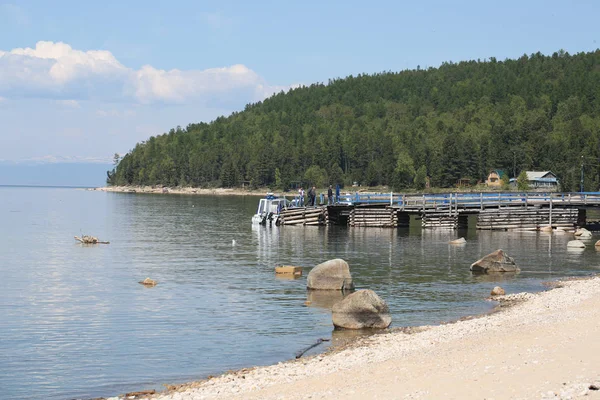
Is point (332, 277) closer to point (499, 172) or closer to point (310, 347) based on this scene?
point (310, 347)

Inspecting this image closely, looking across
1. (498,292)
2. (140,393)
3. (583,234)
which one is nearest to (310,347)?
(140,393)

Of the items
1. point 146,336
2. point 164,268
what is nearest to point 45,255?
point 164,268

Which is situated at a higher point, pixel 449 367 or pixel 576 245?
pixel 449 367

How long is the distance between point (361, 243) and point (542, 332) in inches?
1534

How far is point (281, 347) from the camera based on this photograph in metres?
23.2

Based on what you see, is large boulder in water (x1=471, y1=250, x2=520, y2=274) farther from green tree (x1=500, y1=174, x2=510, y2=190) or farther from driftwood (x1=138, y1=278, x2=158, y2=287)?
green tree (x1=500, y1=174, x2=510, y2=190)

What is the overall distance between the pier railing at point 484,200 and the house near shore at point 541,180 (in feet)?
332

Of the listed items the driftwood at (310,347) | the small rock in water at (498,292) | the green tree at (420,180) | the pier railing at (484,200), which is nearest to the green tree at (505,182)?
the green tree at (420,180)

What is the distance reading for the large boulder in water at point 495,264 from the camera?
132ft

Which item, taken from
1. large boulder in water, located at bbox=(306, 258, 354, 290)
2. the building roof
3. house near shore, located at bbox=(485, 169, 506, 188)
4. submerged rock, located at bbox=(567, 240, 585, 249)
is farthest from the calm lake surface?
the building roof

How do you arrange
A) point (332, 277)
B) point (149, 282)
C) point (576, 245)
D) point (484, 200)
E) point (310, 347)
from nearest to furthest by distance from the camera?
point (310, 347) → point (332, 277) → point (149, 282) → point (576, 245) → point (484, 200)

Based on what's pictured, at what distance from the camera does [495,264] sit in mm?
40094

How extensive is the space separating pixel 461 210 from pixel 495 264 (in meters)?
33.1

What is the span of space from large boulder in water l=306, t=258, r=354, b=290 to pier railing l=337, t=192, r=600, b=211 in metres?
40.7
